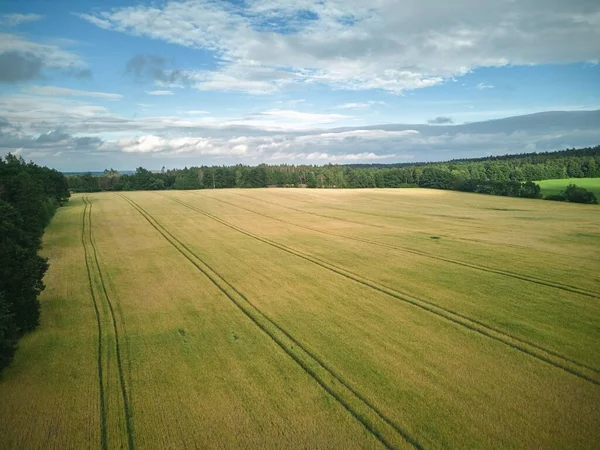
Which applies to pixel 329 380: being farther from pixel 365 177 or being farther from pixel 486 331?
pixel 365 177

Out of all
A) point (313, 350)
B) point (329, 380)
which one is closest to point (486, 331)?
point (313, 350)

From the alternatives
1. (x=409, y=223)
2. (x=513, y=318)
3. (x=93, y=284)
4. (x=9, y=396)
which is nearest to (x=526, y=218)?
(x=409, y=223)

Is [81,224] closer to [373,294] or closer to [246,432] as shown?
[373,294]

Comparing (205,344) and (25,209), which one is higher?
(25,209)

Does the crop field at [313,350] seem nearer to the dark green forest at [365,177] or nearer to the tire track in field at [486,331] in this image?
the tire track in field at [486,331]

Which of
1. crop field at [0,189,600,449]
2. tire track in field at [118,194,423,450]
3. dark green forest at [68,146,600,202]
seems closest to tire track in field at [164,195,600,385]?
crop field at [0,189,600,449]
